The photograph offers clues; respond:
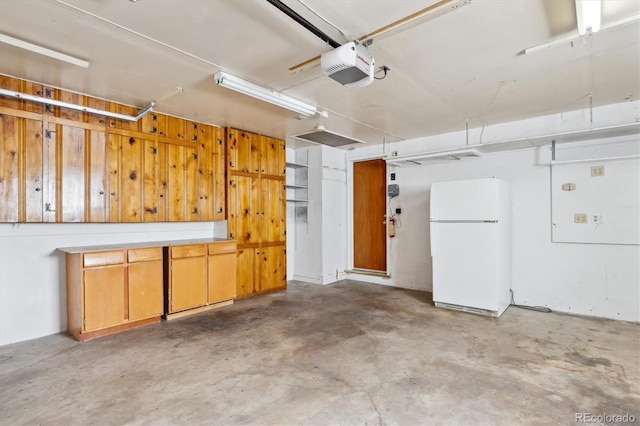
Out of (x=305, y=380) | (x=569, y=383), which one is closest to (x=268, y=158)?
(x=305, y=380)

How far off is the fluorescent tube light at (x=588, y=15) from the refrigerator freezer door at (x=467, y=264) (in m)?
2.32

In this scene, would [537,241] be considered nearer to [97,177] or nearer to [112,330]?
[112,330]

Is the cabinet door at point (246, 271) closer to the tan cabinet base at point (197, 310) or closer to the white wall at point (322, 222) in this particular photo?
the tan cabinet base at point (197, 310)

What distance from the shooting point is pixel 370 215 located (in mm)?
6371

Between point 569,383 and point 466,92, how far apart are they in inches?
112

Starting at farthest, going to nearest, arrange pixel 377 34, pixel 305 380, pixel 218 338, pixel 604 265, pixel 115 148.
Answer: pixel 604 265 < pixel 115 148 < pixel 218 338 < pixel 305 380 < pixel 377 34

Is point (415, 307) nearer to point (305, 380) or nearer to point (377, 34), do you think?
point (305, 380)

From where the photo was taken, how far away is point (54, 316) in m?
3.56

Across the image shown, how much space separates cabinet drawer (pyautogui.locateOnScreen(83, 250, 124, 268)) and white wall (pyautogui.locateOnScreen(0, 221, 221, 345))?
0.57 meters

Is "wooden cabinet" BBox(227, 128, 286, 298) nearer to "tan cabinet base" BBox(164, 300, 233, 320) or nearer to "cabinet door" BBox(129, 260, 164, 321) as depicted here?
"tan cabinet base" BBox(164, 300, 233, 320)

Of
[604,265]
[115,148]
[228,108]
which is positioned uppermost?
[228,108]

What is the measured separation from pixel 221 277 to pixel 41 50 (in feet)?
10.00

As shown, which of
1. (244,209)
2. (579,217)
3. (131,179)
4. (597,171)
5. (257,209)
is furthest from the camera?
(257,209)

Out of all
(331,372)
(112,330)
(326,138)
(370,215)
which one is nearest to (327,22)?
(331,372)
